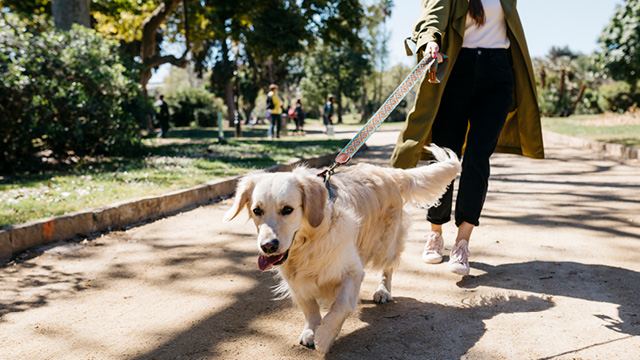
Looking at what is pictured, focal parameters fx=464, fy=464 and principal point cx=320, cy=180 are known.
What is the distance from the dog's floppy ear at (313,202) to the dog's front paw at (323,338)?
563mm

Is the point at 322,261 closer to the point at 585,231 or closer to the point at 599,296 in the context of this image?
the point at 599,296

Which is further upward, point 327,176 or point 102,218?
point 327,176

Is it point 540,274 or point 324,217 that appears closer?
point 324,217

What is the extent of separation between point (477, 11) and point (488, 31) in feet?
0.63

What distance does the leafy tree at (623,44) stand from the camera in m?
17.2

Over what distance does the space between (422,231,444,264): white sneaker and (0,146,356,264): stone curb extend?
1483 millimetres

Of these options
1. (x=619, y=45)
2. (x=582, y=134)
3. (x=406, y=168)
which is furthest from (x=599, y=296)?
(x=619, y=45)

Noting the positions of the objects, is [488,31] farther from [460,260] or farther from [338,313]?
[338,313]

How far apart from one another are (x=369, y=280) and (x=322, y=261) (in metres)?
1.25

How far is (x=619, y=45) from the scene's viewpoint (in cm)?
1819

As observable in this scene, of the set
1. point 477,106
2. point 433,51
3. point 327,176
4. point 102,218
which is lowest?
point 102,218

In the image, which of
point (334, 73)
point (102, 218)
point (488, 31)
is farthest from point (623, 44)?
point (334, 73)

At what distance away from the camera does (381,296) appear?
3.28 metres

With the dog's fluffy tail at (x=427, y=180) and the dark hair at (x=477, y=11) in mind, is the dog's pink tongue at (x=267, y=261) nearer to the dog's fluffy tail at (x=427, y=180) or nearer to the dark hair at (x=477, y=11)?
the dog's fluffy tail at (x=427, y=180)
